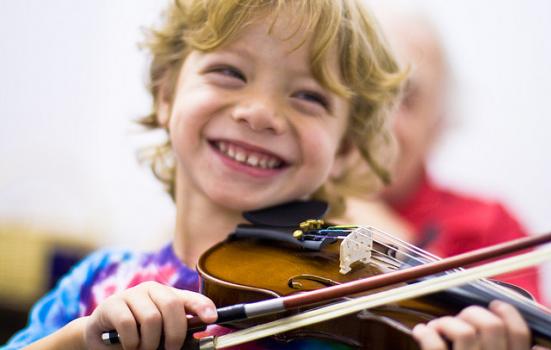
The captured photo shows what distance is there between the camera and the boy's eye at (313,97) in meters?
0.90

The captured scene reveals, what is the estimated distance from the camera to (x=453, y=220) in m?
1.79

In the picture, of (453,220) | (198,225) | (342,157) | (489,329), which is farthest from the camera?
(453,220)

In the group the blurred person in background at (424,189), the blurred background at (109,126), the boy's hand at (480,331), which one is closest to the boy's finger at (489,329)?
the boy's hand at (480,331)

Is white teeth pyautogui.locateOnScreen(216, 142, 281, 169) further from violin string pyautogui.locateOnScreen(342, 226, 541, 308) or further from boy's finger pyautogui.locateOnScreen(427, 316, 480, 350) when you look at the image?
boy's finger pyautogui.locateOnScreen(427, 316, 480, 350)

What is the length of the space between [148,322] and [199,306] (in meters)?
0.05

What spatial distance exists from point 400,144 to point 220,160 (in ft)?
3.20

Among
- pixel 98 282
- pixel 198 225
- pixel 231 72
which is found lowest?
pixel 98 282

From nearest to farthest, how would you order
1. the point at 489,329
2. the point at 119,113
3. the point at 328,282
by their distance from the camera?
the point at 489,329, the point at 328,282, the point at 119,113

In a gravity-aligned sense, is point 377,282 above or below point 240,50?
below

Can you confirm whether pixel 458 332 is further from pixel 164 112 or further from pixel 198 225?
pixel 164 112

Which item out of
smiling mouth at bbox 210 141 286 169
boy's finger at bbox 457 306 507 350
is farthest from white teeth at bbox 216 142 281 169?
boy's finger at bbox 457 306 507 350

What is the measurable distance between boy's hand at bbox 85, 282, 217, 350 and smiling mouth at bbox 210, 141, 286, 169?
29 cm

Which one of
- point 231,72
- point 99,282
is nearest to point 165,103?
point 231,72

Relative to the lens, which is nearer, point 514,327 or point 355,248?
point 514,327
